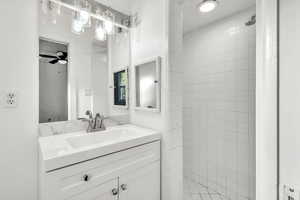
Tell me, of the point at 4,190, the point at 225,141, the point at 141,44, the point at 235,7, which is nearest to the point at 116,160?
the point at 4,190

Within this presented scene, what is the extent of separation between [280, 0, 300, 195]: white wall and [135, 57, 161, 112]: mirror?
89cm

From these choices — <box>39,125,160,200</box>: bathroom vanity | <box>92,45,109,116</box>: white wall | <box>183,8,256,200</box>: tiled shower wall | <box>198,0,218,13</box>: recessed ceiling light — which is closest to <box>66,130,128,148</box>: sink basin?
<box>39,125,160,200</box>: bathroom vanity

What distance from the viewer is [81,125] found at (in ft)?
4.43

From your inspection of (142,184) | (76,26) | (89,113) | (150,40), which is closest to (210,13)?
(150,40)

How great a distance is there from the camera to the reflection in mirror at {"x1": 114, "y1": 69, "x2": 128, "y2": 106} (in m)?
1.66

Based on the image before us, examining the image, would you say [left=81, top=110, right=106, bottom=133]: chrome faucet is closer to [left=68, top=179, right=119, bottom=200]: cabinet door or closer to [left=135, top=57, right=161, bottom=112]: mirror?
[left=135, top=57, right=161, bottom=112]: mirror

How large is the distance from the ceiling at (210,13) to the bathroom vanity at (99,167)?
4.68 feet

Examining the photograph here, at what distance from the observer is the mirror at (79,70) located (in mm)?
1187

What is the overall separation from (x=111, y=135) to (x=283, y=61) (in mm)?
1288

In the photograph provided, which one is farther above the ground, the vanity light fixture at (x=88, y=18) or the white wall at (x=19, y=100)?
the vanity light fixture at (x=88, y=18)

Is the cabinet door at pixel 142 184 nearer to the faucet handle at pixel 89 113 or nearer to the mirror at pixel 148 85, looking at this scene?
the mirror at pixel 148 85

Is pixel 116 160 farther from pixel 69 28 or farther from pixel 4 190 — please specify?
pixel 69 28

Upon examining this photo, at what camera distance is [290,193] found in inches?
18.5

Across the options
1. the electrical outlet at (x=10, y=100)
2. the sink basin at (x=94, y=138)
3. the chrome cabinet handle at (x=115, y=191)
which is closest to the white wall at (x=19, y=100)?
the electrical outlet at (x=10, y=100)
